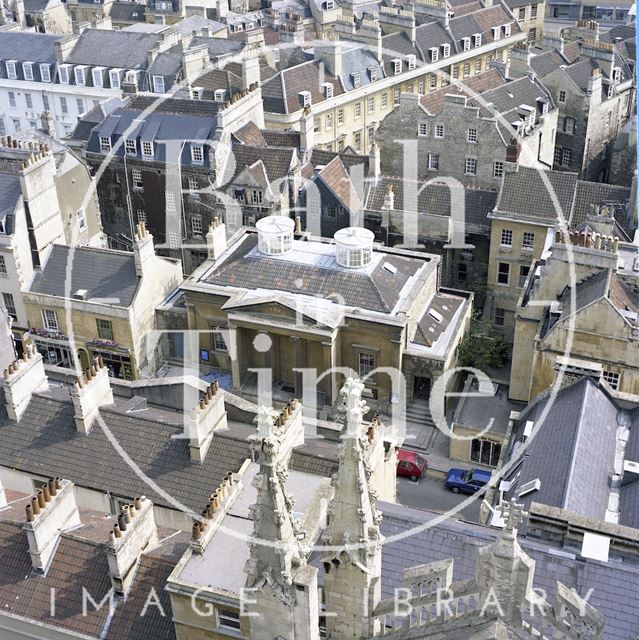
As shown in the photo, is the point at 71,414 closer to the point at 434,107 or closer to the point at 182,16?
the point at 434,107

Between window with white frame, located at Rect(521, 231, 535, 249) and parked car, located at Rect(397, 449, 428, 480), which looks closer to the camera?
parked car, located at Rect(397, 449, 428, 480)

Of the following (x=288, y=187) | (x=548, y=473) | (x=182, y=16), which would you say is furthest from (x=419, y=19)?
(x=548, y=473)

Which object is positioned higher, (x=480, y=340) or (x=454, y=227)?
(x=454, y=227)

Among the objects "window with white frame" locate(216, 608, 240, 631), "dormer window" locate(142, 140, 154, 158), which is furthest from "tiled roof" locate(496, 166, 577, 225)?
"window with white frame" locate(216, 608, 240, 631)

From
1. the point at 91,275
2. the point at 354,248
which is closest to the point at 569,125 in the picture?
the point at 354,248

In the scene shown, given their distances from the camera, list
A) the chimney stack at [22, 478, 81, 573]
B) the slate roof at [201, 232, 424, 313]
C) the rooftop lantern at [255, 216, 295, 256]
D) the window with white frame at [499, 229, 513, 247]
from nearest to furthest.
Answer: the chimney stack at [22, 478, 81, 573]
the slate roof at [201, 232, 424, 313]
the rooftop lantern at [255, 216, 295, 256]
the window with white frame at [499, 229, 513, 247]

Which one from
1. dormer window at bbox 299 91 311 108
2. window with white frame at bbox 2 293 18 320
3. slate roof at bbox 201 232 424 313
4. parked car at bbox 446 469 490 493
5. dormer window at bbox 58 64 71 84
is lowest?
parked car at bbox 446 469 490 493

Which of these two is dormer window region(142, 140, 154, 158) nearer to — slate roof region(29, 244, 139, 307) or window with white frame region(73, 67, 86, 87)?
slate roof region(29, 244, 139, 307)
